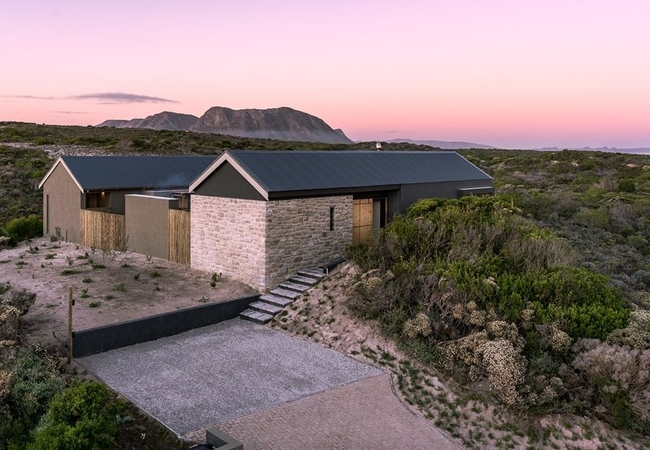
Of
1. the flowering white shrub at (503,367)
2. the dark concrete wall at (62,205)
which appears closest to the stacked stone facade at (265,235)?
the flowering white shrub at (503,367)

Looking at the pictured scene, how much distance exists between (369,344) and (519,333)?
10.8 feet

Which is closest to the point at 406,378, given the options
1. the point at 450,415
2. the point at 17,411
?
the point at 450,415

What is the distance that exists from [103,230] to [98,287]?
20.8ft

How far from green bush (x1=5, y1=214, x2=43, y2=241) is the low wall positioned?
13.9 metres

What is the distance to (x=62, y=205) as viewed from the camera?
76.2 ft

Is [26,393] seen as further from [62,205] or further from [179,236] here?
[62,205]

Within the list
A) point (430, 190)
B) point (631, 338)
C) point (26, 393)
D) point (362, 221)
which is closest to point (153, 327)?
point (26, 393)

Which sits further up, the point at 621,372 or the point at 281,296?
the point at 621,372

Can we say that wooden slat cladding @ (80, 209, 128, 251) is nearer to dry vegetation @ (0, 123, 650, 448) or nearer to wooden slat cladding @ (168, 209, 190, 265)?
dry vegetation @ (0, 123, 650, 448)

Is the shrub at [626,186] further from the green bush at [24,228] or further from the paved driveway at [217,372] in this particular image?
the green bush at [24,228]

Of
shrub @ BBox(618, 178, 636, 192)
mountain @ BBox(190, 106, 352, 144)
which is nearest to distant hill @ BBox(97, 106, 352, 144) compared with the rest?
mountain @ BBox(190, 106, 352, 144)

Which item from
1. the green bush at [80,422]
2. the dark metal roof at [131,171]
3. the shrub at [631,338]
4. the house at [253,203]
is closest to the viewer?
the green bush at [80,422]

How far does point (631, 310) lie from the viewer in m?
12.3

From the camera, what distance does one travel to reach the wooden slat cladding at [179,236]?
18.1m
